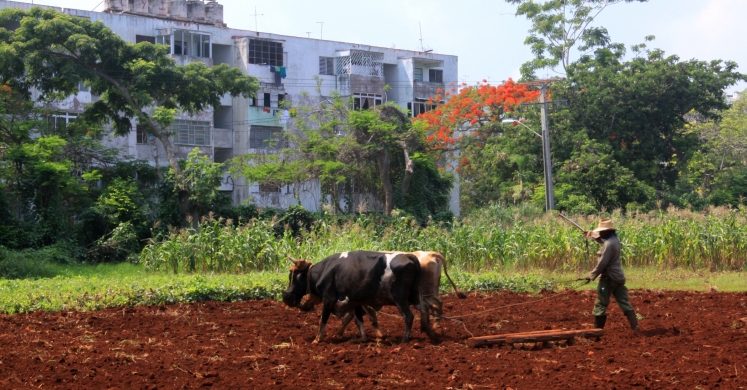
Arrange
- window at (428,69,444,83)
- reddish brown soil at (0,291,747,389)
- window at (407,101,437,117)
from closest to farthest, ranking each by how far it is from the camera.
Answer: reddish brown soil at (0,291,747,389)
window at (407,101,437,117)
window at (428,69,444,83)

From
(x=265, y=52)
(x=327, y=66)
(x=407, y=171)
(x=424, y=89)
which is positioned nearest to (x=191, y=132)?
(x=265, y=52)

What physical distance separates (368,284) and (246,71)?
111 ft

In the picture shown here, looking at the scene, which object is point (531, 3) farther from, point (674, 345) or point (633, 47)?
point (674, 345)

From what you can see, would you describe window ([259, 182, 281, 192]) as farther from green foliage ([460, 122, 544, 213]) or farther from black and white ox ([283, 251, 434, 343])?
black and white ox ([283, 251, 434, 343])

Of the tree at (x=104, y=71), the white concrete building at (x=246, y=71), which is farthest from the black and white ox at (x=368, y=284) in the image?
the white concrete building at (x=246, y=71)

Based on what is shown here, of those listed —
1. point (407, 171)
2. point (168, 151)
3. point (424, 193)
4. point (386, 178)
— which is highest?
point (168, 151)

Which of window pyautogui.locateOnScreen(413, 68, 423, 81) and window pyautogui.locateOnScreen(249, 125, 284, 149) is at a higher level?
window pyautogui.locateOnScreen(413, 68, 423, 81)

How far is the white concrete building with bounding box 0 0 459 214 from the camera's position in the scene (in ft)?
134

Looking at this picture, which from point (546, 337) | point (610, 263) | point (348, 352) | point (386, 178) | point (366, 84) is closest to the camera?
point (348, 352)

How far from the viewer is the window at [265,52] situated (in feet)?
145

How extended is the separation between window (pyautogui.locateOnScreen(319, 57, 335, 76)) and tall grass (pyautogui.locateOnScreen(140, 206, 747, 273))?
2516 cm

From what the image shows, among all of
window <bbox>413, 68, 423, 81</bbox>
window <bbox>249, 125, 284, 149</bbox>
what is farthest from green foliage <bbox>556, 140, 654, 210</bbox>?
window <bbox>413, 68, 423, 81</bbox>

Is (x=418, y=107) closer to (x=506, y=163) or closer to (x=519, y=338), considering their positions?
(x=506, y=163)

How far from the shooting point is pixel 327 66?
155ft
